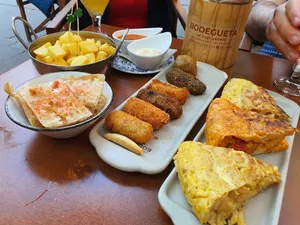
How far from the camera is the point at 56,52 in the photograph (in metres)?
0.99

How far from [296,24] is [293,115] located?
0.41 meters

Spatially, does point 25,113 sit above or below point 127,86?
above

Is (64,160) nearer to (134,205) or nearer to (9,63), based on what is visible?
(134,205)

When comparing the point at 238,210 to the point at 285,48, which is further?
the point at 285,48

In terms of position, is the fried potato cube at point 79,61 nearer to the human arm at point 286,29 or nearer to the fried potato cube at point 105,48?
the fried potato cube at point 105,48

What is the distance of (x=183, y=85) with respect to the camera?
107cm

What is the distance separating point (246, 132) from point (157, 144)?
25 centimetres

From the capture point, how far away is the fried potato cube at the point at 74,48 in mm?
1030

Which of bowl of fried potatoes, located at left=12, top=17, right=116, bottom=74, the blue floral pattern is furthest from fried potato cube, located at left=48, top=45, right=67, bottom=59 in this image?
the blue floral pattern

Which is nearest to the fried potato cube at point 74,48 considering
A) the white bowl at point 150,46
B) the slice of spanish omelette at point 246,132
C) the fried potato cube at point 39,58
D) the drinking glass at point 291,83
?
the fried potato cube at point 39,58

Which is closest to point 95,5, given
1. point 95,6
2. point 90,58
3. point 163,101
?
point 95,6

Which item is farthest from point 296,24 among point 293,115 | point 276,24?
point 293,115

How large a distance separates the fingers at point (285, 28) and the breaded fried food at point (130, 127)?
741 millimetres

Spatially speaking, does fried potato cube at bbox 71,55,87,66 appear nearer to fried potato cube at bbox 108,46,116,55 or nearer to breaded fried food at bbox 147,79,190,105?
fried potato cube at bbox 108,46,116,55
